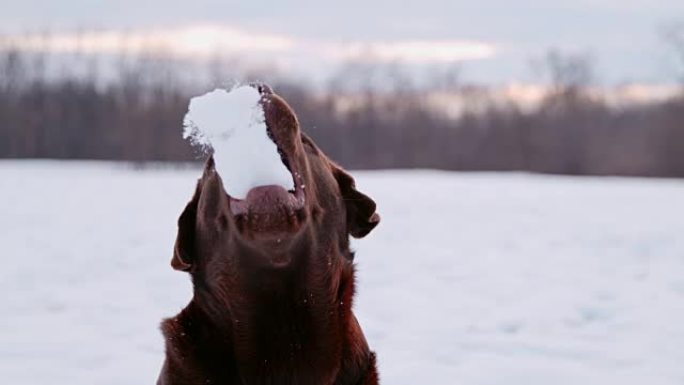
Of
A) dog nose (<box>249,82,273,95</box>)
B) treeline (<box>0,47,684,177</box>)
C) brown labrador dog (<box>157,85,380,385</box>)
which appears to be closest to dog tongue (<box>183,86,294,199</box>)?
dog nose (<box>249,82,273,95</box>)

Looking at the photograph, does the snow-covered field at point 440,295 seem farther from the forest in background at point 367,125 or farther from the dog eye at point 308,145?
the forest in background at point 367,125

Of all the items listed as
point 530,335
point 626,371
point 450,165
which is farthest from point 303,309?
point 450,165

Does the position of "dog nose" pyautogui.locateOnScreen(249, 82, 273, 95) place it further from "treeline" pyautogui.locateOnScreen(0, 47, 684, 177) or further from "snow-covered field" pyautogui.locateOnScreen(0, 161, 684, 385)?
"treeline" pyautogui.locateOnScreen(0, 47, 684, 177)

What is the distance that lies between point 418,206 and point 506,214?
2207 millimetres

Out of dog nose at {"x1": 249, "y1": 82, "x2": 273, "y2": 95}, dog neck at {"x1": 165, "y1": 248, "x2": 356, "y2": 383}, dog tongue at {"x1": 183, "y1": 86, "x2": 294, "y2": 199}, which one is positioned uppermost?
dog nose at {"x1": 249, "y1": 82, "x2": 273, "y2": 95}

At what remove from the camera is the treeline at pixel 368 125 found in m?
58.1

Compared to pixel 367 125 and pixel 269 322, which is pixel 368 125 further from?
pixel 269 322

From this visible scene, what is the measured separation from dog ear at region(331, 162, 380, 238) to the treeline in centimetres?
5210

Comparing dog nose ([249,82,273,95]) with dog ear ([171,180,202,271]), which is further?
dog ear ([171,180,202,271])

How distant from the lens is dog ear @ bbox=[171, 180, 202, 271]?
8.73 ft

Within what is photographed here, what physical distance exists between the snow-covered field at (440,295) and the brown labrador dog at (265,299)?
2723 millimetres

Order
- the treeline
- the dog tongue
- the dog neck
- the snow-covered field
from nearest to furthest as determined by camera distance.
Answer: the dog tongue, the dog neck, the snow-covered field, the treeline

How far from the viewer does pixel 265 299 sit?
2631 mm

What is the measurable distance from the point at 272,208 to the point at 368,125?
64300 millimetres
